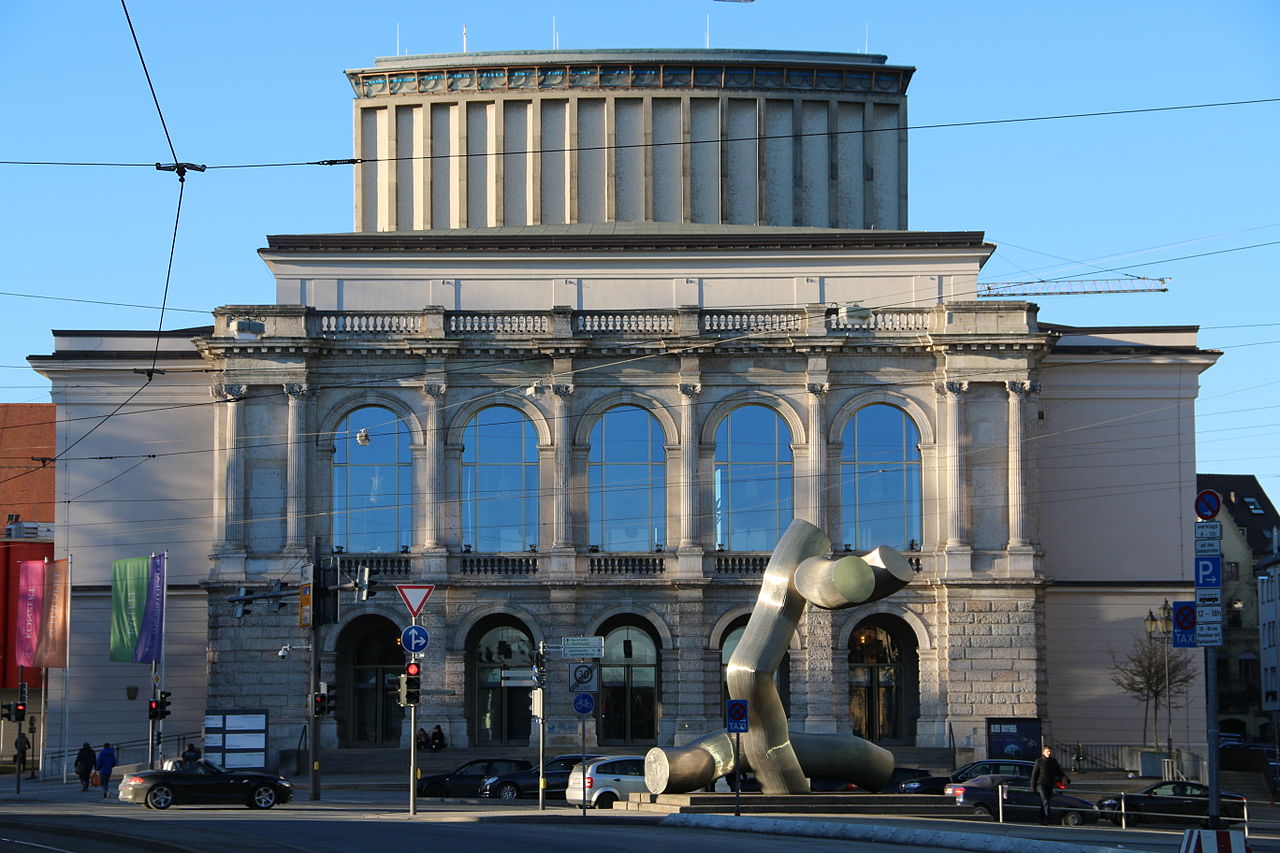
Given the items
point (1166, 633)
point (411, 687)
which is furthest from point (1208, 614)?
point (1166, 633)

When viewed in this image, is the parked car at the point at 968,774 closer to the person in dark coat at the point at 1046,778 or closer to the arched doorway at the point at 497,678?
the person in dark coat at the point at 1046,778

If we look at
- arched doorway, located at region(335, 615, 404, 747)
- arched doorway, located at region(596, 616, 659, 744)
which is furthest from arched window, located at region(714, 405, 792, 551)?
arched doorway, located at region(335, 615, 404, 747)

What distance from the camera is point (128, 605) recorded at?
66.9m

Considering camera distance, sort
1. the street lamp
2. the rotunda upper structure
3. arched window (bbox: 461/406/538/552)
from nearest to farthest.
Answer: the street lamp
arched window (bbox: 461/406/538/552)
the rotunda upper structure

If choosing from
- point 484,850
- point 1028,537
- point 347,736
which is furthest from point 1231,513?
point 484,850

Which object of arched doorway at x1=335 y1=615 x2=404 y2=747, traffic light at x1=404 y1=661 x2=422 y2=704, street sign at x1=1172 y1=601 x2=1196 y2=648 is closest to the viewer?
street sign at x1=1172 y1=601 x2=1196 y2=648

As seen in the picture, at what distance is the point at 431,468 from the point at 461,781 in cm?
1595

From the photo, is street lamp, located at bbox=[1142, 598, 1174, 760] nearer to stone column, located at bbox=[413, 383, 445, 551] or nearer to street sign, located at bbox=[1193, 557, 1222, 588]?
stone column, located at bbox=[413, 383, 445, 551]

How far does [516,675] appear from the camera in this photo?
69000 mm

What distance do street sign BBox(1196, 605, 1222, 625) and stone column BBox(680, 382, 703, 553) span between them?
41973mm

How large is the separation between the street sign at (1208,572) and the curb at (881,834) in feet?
13.1

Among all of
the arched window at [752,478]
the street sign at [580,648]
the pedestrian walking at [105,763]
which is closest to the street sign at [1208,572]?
the street sign at [580,648]

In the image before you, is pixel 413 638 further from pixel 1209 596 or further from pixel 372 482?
pixel 372 482

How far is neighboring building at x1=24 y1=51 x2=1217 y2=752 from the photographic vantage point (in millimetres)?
67000
